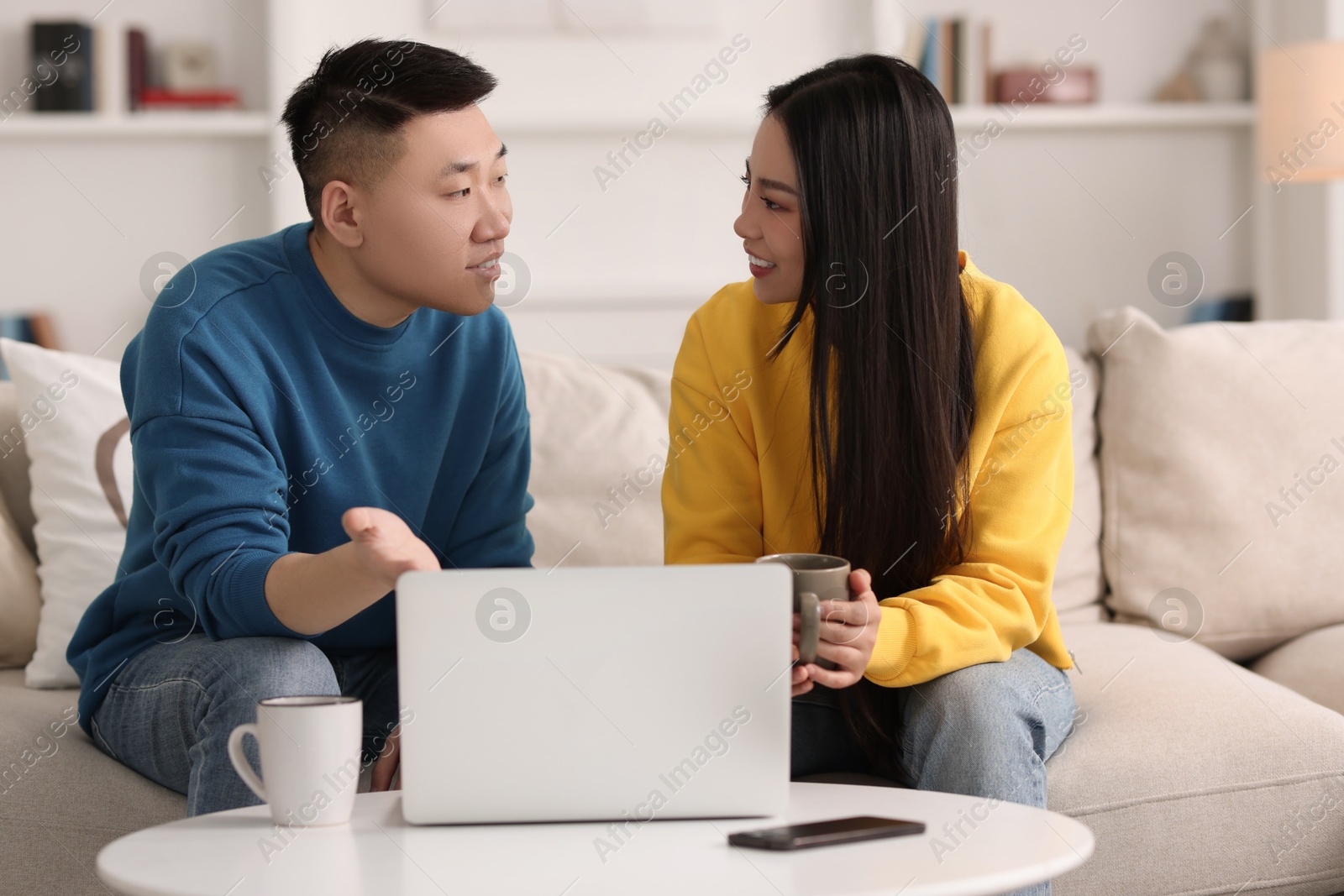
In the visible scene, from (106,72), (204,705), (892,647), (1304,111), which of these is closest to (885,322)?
(892,647)

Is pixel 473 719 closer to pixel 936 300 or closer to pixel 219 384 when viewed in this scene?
pixel 219 384

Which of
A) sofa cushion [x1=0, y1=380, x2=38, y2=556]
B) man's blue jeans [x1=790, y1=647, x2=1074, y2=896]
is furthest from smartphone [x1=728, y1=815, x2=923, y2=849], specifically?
sofa cushion [x1=0, y1=380, x2=38, y2=556]

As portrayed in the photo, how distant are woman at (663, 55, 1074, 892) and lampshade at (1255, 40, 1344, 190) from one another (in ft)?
5.60

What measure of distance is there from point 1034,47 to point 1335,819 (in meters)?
2.64

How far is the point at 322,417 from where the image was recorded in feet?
4.52

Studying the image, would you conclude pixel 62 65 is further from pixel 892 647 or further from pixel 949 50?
pixel 892 647

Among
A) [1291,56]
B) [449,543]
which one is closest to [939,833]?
[449,543]

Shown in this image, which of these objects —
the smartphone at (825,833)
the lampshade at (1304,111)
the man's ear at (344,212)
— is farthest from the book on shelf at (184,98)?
the smartphone at (825,833)

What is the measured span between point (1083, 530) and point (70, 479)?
1.45 metres

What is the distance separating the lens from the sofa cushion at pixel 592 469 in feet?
5.74

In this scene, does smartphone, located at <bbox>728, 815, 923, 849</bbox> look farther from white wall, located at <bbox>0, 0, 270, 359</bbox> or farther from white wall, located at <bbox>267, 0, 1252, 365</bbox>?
white wall, located at <bbox>0, 0, 270, 359</bbox>

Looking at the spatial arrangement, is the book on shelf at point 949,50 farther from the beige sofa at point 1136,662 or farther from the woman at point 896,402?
the woman at point 896,402

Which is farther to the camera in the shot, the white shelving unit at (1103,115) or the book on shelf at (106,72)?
the white shelving unit at (1103,115)

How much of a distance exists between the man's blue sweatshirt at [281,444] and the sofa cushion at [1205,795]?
70 centimetres
